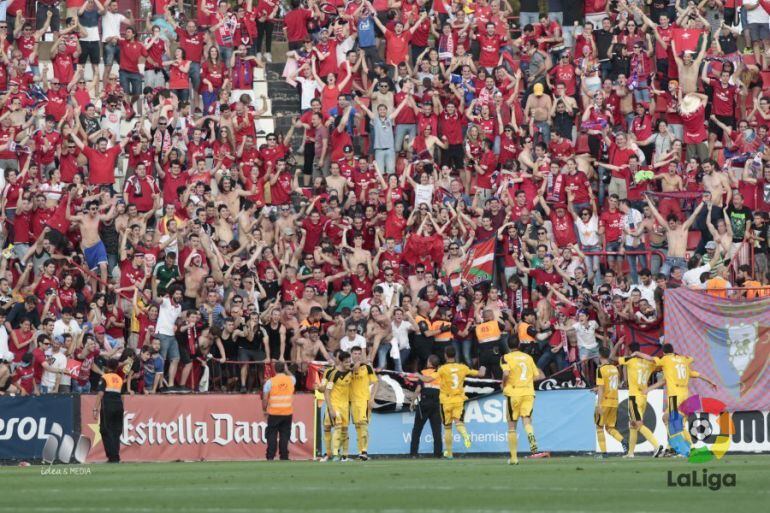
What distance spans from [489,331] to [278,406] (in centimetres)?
383

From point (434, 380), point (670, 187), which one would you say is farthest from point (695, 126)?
point (434, 380)

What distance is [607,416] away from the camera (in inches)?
913

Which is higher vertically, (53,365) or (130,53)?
(130,53)

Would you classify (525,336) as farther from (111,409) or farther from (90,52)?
(90,52)

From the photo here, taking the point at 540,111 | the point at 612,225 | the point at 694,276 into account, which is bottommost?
the point at 694,276

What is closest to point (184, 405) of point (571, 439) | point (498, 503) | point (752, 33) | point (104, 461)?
point (104, 461)

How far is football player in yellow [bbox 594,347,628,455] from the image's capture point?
75.2 ft

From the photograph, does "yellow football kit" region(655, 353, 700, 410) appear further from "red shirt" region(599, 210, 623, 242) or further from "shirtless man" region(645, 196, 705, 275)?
"red shirt" region(599, 210, 623, 242)

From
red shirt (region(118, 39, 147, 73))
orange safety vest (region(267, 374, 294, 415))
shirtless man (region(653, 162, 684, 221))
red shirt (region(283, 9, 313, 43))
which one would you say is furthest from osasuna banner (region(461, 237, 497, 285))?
red shirt (region(118, 39, 147, 73))

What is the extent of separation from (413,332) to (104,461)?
214 inches

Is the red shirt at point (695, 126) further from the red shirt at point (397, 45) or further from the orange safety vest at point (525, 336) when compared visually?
the orange safety vest at point (525, 336)

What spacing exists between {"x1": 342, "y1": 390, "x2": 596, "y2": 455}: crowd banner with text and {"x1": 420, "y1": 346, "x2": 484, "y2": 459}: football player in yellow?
3.64 ft

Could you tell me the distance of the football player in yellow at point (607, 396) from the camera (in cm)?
2292

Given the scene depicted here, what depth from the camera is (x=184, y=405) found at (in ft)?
81.9
